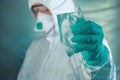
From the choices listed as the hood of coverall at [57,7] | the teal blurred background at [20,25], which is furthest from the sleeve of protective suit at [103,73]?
the teal blurred background at [20,25]

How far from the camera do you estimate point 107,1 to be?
53.7 inches

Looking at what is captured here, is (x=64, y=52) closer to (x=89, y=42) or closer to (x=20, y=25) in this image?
(x=89, y=42)

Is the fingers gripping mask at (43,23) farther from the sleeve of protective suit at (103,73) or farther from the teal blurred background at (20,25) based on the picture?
the sleeve of protective suit at (103,73)

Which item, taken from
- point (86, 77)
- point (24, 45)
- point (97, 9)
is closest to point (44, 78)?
point (86, 77)

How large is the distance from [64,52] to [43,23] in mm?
193

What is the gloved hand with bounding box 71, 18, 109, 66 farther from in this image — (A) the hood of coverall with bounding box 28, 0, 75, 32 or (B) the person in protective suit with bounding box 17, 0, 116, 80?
(A) the hood of coverall with bounding box 28, 0, 75, 32

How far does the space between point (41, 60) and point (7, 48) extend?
31cm

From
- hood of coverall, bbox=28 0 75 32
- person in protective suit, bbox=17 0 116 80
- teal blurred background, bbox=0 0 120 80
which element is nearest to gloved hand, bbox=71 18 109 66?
person in protective suit, bbox=17 0 116 80

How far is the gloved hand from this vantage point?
2.60 feet

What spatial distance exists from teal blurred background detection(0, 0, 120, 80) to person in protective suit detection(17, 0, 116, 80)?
12 centimetres

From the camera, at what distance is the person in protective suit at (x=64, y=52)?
2.65 ft

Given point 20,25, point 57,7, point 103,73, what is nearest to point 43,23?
point 57,7

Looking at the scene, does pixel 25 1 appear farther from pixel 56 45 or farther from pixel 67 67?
pixel 67 67

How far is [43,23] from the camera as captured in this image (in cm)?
105
